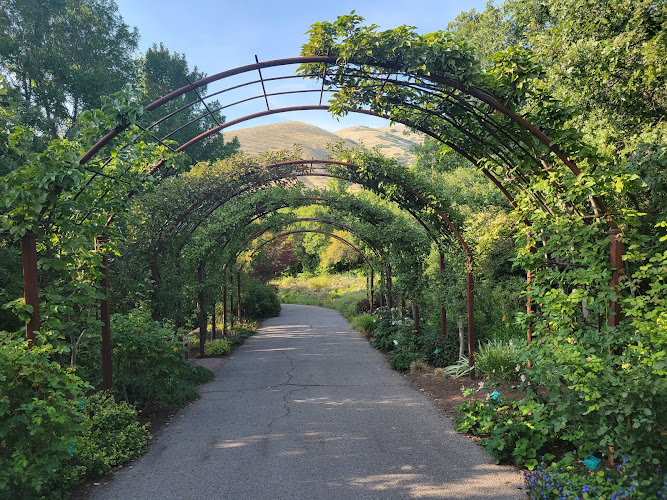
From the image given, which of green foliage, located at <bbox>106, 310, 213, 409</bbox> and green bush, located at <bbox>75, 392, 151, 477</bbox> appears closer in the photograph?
green bush, located at <bbox>75, 392, 151, 477</bbox>

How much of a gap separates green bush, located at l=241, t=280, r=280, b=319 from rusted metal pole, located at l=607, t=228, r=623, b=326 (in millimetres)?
15000

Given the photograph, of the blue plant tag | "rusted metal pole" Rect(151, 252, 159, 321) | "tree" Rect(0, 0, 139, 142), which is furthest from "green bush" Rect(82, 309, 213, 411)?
"tree" Rect(0, 0, 139, 142)

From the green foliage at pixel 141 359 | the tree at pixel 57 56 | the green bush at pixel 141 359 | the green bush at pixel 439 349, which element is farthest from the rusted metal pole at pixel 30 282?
the tree at pixel 57 56

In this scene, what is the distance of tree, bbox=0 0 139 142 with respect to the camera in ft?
45.4

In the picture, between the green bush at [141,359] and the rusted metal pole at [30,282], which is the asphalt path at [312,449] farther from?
the rusted metal pole at [30,282]

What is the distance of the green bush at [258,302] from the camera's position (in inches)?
716

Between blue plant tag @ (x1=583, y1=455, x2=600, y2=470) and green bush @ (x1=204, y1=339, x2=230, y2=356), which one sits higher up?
blue plant tag @ (x1=583, y1=455, x2=600, y2=470)

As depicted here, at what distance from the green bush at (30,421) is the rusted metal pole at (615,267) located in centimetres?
432

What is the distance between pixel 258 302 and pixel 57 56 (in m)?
11.6

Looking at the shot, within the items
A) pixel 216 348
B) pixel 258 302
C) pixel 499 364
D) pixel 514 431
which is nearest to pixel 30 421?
pixel 514 431

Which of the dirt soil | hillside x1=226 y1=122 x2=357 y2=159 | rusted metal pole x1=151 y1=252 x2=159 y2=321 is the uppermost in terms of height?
hillside x1=226 y1=122 x2=357 y2=159

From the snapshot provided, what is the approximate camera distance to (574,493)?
2.91 m

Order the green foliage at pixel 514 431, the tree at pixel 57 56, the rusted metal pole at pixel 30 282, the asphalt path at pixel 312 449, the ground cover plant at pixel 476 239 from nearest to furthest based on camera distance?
the ground cover plant at pixel 476 239, the rusted metal pole at pixel 30 282, the asphalt path at pixel 312 449, the green foliage at pixel 514 431, the tree at pixel 57 56

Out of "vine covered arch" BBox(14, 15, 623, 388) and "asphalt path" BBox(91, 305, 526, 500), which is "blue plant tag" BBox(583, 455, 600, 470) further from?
"vine covered arch" BBox(14, 15, 623, 388)
